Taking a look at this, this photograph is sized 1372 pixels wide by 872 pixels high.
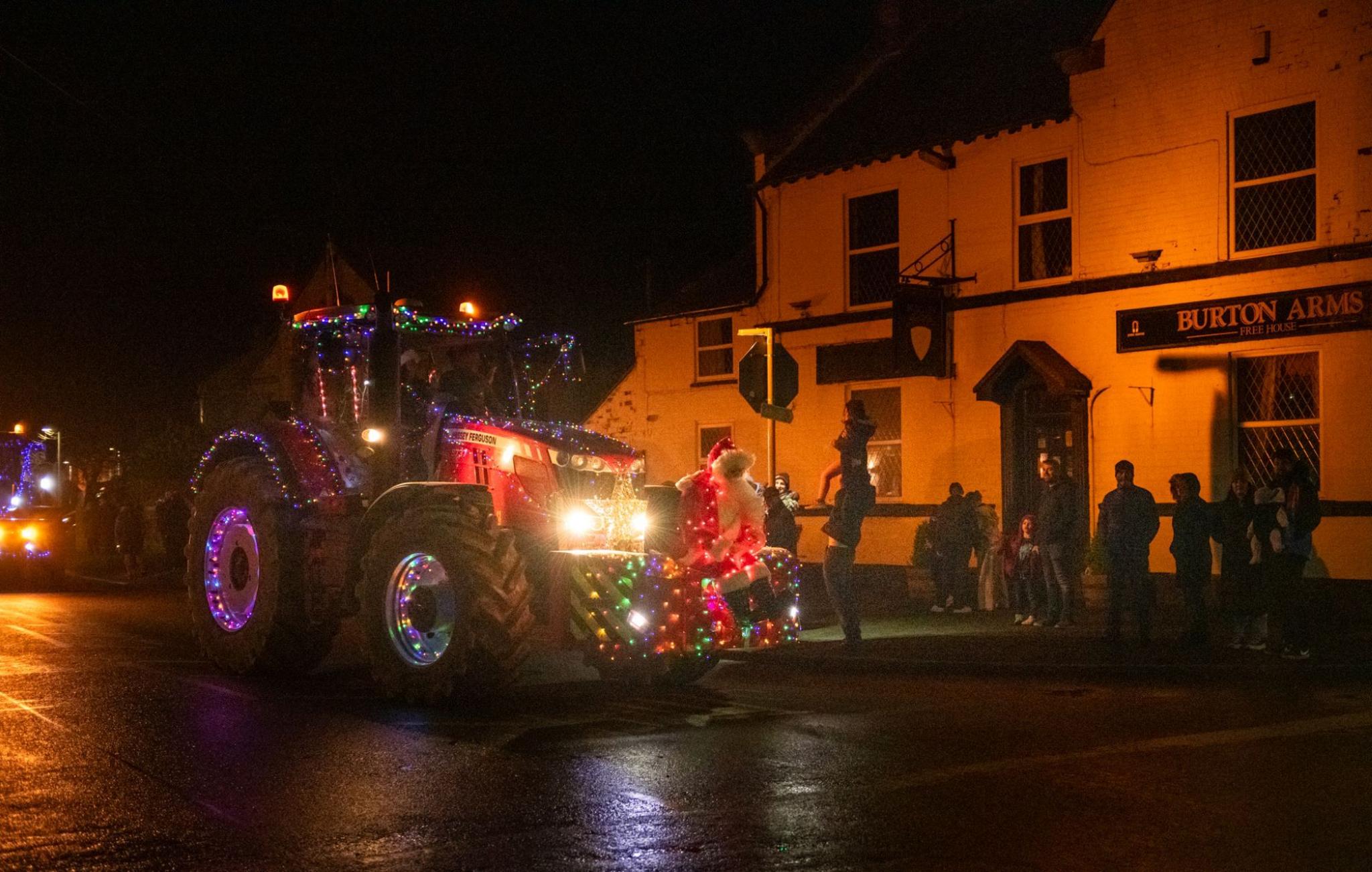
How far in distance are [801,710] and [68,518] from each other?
19.7m

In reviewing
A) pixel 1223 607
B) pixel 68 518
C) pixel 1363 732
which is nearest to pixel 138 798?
pixel 1363 732

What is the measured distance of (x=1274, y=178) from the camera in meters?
18.3

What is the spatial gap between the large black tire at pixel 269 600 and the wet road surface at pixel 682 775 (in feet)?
0.87

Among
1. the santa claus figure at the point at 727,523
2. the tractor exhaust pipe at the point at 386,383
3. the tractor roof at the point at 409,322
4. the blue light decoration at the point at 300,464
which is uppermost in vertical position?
the tractor roof at the point at 409,322

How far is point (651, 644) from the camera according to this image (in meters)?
10.2

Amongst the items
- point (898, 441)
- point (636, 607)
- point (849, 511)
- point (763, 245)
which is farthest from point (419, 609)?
point (763, 245)

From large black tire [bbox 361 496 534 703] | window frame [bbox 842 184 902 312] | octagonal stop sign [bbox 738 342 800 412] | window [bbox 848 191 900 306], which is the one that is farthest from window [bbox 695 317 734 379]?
large black tire [bbox 361 496 534 703]

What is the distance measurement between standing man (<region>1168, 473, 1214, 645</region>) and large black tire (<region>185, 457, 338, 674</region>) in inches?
331

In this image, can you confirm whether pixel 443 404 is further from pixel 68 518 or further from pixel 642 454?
pixel 68 518

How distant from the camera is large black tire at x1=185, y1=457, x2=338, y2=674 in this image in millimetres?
11656

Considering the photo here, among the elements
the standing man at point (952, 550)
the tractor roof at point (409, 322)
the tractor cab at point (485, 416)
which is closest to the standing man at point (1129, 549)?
the standing man at point (952, 550)

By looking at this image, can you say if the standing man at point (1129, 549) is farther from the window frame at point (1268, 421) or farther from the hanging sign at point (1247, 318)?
the hanging sign at point (1247, 318)

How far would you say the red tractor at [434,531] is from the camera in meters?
10.1

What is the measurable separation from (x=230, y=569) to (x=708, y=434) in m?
15.0
